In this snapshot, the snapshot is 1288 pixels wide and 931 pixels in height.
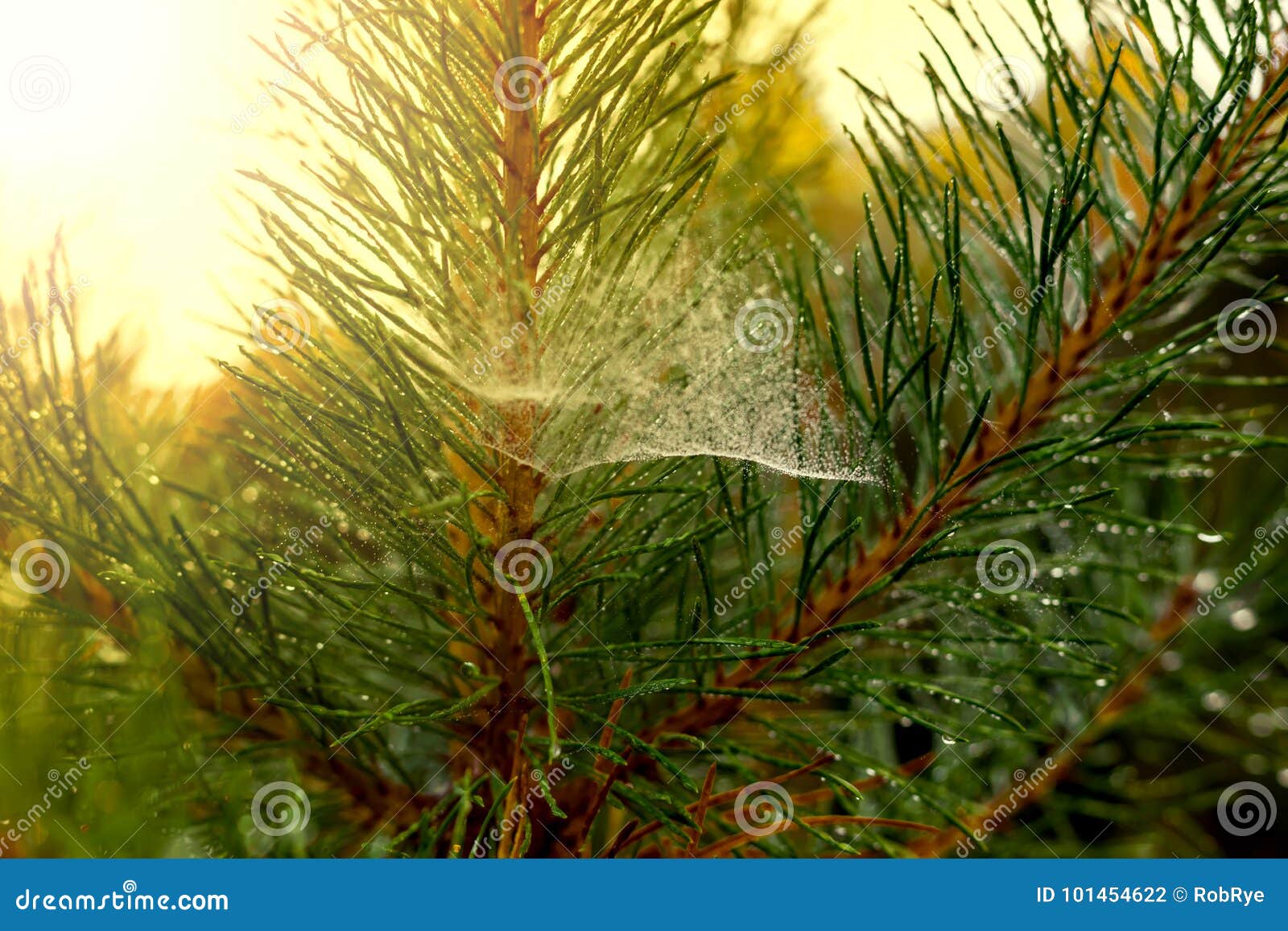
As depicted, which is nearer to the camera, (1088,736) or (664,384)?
(664,384)

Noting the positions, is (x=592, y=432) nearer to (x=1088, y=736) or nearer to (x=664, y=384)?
(x=664, y=384)

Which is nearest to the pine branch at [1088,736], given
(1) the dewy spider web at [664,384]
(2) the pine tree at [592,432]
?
(2) the pine tree at [592,432]

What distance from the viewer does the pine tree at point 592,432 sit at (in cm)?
27

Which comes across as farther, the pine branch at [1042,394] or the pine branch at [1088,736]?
the pine branch at [1088,736]

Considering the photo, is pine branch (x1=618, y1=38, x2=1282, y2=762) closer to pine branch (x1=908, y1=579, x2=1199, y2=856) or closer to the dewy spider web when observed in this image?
the dewy spider web

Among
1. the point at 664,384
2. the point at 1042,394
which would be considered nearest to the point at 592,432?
the point at 664,384

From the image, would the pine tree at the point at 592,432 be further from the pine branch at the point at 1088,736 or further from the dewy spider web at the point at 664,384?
the pine branch at the point at 1088,736

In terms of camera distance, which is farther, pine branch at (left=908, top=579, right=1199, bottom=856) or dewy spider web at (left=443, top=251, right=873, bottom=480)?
pine branch at (left=908, top=579, right=1199, bottom=856)

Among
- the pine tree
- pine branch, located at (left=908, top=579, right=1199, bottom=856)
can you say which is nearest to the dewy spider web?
the pine tree

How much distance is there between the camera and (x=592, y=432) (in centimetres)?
28

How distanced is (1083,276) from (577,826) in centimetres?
28

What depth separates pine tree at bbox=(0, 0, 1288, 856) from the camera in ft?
0.87

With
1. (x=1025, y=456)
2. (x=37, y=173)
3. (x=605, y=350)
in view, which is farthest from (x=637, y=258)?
(x=37, y=173)

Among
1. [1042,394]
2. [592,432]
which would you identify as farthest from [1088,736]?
[592,432]
